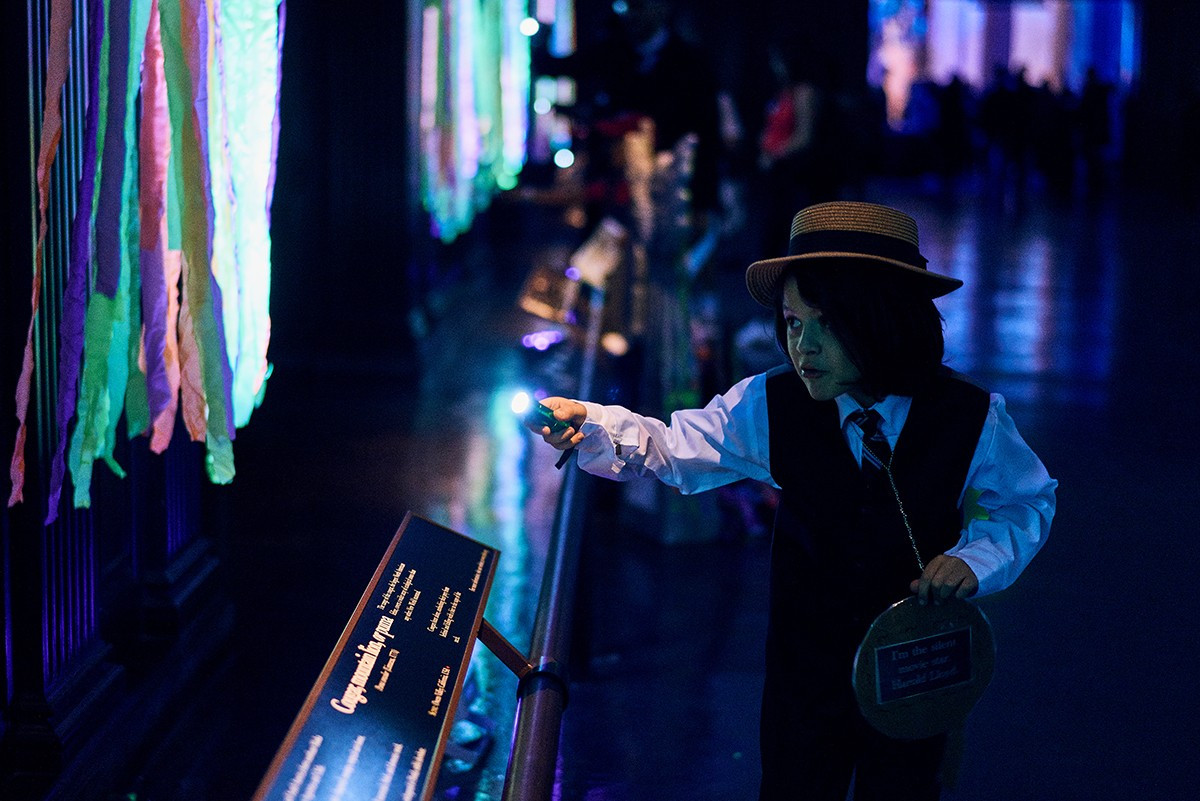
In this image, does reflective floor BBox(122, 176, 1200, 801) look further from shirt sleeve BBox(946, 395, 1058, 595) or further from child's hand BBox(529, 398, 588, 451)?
child's hand BBox(529, 398, 588, 451)

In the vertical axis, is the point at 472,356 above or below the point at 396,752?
below

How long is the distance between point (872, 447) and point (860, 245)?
0.35 meters

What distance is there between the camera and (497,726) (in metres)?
4.11

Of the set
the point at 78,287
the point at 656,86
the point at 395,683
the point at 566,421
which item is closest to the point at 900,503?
the point at 566,421

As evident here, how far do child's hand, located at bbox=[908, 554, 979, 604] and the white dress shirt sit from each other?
18 millimetres

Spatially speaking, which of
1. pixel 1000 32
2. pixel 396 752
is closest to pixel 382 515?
pixel 396 752

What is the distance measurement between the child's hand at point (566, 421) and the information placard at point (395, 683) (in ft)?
1.05

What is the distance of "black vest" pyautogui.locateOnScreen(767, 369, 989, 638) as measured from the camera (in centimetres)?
249

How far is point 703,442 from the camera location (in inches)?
103

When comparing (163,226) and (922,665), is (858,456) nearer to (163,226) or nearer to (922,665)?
(922,665)

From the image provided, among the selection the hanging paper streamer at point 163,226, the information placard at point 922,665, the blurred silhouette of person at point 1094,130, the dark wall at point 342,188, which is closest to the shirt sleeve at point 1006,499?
the information placard at point 922,665

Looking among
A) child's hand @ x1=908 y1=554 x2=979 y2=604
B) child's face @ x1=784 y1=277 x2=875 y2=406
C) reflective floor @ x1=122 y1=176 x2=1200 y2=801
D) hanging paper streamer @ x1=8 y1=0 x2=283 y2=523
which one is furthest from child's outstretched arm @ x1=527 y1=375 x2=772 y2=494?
reflective floor @ x1=122 y1=176 x2=1200 y2=801

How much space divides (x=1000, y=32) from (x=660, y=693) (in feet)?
99.7

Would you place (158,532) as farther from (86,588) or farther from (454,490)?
(454,490)
